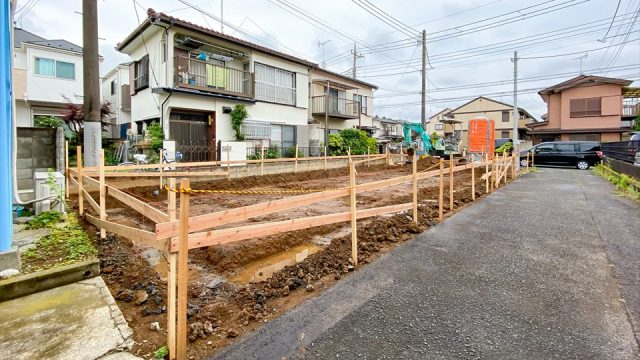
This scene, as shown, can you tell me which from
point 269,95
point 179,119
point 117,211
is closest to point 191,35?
point 179,119

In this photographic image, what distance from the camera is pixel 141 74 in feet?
48.3

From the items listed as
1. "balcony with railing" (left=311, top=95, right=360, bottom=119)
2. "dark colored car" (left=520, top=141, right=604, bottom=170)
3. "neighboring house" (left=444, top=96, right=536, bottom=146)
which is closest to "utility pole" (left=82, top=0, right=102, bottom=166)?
"balcony with railing" (left=311, top=95, right=360, bottom=119)

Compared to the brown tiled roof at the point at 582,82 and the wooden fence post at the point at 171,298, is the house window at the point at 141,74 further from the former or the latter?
the brown tiled roof at the point at 582,82

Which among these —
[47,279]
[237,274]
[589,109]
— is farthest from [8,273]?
[589,109]

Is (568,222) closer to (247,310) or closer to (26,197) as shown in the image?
(247,310)

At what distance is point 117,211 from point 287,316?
6427 mm

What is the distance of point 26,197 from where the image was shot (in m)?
5.89

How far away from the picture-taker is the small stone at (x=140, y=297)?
10.2ft

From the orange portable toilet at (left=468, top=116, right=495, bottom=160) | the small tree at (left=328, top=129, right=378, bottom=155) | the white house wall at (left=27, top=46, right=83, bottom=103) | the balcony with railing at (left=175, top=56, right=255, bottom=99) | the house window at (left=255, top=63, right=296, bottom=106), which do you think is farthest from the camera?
the small tree at (left=328, top=129, right=378, bottom=155)

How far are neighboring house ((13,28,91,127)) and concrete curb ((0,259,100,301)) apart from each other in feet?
61.5

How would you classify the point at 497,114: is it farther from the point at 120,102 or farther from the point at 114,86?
the point at 114,86

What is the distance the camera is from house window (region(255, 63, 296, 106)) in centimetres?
1639

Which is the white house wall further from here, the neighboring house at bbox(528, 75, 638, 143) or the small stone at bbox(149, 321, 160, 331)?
the neighboring house at bbox(528, 75, 638, 143)

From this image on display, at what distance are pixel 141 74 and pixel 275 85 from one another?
6.26 meters
